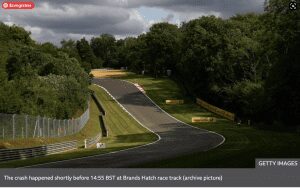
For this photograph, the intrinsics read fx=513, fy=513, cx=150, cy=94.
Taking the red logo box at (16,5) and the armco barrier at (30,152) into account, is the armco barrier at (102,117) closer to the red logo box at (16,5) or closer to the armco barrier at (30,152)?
the armco barrier at (30,152)

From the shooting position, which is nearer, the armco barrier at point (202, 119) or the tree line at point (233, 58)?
the tree line at point (233, 58)

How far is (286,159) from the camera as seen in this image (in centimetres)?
1920

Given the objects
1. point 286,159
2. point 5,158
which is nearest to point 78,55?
point 5,158

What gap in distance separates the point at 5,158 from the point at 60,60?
51410 mm

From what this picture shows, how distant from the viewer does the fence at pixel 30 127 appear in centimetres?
3934

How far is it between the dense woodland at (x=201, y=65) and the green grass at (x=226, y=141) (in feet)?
9.89

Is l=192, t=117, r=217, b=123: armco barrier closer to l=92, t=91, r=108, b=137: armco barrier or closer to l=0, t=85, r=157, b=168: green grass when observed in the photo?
l=0, t=85, r=157, b=168: green grass

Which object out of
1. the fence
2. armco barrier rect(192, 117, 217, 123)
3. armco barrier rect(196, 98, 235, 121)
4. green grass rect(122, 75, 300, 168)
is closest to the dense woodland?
armco barrier rect(196, 98, 235, 121)

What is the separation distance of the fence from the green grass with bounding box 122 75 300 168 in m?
15.6

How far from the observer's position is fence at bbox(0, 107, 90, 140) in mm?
39344

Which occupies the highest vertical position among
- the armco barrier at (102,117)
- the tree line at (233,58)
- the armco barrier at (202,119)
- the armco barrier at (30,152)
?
the tree line at (233,58)

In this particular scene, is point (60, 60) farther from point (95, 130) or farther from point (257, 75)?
point (257, 75)
